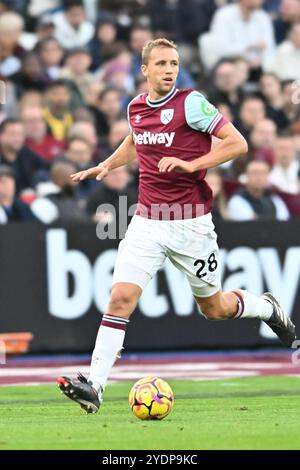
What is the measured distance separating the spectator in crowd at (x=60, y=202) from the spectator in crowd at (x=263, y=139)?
3119 millimetres

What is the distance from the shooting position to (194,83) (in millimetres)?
19797

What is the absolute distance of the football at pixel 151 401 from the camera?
382 inches

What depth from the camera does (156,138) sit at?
10.2 metres

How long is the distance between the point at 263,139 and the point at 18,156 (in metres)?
3.60

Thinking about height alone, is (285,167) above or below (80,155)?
below

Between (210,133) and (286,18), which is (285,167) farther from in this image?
(210,133)

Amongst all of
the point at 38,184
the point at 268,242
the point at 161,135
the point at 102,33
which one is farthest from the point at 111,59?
the point at 161,135

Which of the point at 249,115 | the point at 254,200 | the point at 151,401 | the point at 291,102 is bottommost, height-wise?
the point at 151,401

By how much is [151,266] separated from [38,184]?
21.5ft

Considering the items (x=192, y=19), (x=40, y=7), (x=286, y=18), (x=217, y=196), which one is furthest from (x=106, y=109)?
(x=286, y=18)

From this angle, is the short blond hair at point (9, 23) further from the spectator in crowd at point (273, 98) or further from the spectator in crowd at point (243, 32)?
the spectator in crowd at point (273, 98)

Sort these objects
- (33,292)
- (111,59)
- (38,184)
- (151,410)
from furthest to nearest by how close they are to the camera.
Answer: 1. (111,59)
2. (38,184)
3. (33,292)
4. (151,410)

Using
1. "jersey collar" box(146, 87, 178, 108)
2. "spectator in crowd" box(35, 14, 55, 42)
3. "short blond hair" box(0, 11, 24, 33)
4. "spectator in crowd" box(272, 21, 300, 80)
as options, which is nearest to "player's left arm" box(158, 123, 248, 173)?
"jersey collar" box(146, 87, 178, 108)

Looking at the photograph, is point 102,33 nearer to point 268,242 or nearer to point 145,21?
point 145,21
